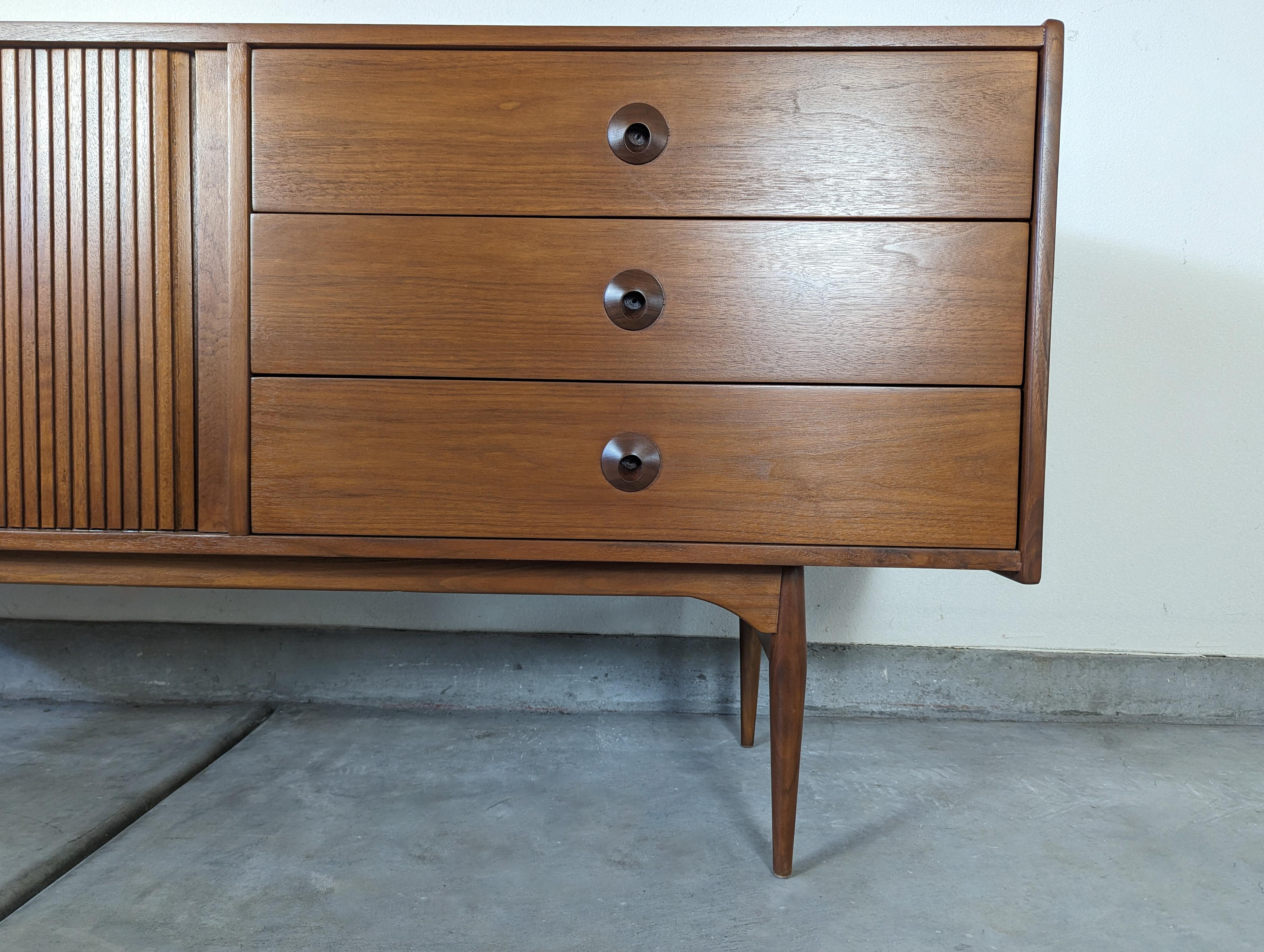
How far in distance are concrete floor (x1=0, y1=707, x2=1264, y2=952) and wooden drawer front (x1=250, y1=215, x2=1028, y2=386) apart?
18.5 inches

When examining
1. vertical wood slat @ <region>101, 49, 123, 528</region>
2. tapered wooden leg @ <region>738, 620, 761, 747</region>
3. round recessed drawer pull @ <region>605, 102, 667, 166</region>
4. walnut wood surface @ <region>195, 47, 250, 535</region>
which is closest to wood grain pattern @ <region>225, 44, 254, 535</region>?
walnut wood surface @ <region>195, 47, 250, 535</region>

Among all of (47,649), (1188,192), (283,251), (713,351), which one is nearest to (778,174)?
(713,351)

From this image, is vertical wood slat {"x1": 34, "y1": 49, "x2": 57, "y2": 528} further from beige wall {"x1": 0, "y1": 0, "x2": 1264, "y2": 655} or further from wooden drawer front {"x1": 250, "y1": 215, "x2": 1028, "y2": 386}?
beige wall {"x1": 0, "y1": 0, "x2": 1264, "y2": 655}

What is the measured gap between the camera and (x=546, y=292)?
2.57ft

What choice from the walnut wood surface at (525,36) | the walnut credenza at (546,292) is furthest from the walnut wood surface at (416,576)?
the walnut wood surface at (525,36)

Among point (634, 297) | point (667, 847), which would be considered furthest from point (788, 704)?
point (634, 297)

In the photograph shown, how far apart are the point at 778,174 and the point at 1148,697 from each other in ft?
3.33

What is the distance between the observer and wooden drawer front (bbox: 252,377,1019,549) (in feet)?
2.56

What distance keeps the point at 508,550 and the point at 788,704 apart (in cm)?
30

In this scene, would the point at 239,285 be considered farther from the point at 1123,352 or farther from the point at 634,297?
the point at 1123,352

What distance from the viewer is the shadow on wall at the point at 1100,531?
1.26 meters

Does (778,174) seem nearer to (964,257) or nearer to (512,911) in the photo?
(964,257)

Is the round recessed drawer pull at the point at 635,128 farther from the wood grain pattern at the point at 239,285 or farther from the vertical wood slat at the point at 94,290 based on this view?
the vertical wood slat at the point at 94,290

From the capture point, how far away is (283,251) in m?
0.79
